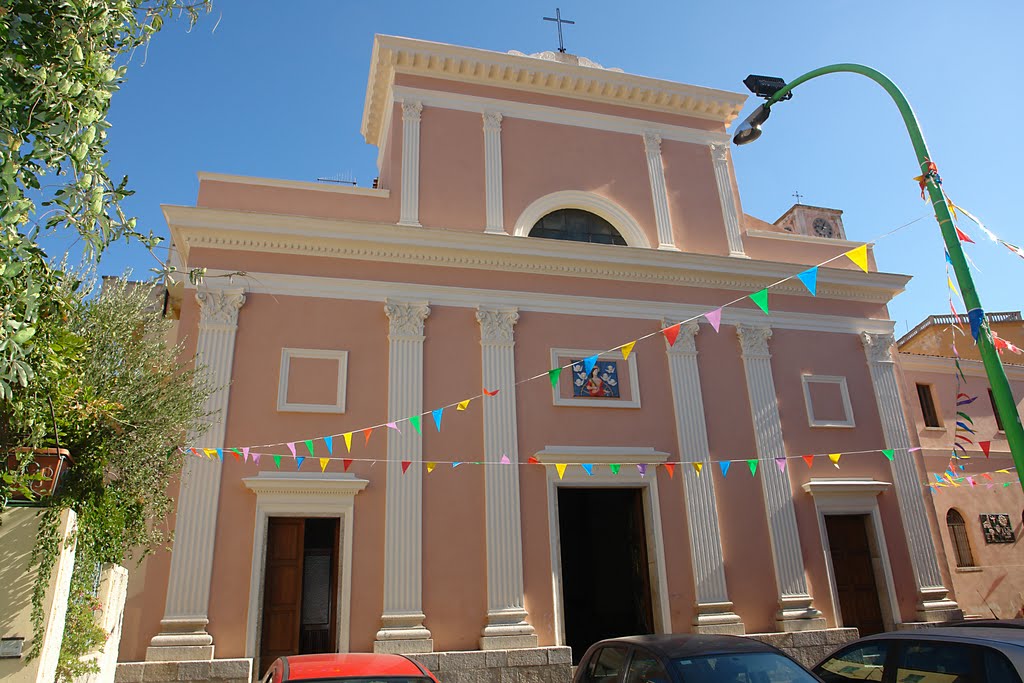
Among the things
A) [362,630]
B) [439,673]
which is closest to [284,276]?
[362,630]

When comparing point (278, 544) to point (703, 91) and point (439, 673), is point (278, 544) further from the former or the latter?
point (703, 91)

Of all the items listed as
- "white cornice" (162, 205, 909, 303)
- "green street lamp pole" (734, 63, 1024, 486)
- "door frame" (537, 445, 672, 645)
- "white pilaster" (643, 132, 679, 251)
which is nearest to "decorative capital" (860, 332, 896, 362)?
"white cornice" (162, 205, 909, 303)

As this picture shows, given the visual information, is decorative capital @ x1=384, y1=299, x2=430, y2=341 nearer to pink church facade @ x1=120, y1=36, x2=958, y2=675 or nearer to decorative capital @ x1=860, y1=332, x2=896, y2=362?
pink church facade @ x1=120, y1=36, x2=958, y2=675

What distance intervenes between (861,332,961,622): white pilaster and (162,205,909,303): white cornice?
1397mm

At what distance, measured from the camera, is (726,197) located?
49.4 ft

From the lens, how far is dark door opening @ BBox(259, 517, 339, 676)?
10.2m

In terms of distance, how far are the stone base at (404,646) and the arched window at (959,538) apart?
38.8 ft

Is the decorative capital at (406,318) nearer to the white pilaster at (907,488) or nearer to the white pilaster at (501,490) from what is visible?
the white pilaster at (501,490)

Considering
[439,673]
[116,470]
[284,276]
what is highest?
[284,276]

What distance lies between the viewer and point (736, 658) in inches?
220

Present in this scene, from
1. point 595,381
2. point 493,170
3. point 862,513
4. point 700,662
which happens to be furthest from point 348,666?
point 862,513

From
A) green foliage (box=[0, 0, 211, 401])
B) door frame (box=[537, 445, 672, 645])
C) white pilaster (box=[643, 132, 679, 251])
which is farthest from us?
white pilaster (box=[643, 132, 679, 251])

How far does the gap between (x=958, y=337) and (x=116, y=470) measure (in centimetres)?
2082

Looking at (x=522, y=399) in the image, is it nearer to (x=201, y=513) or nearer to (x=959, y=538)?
(x=201, y=513)
